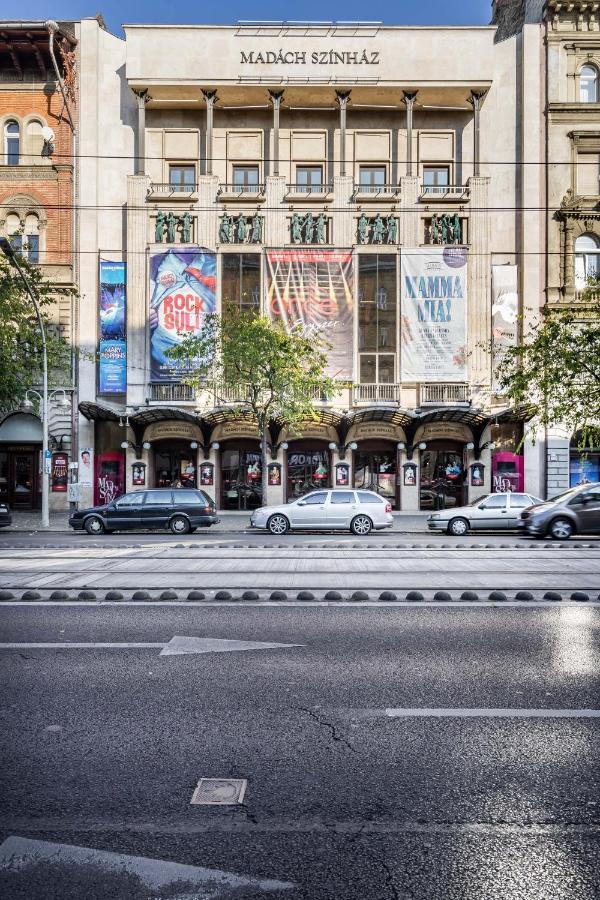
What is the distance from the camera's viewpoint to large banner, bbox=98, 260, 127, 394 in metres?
29.5

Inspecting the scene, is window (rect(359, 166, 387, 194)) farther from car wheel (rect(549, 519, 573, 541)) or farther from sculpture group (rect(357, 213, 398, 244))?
car wheel (rect(549, 519, 573, 541))

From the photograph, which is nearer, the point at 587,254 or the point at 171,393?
the point at 171,393

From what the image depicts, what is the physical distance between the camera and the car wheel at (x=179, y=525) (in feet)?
67.6

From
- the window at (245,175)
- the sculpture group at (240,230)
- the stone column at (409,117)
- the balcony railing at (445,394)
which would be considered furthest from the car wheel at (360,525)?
the window at (245,175)

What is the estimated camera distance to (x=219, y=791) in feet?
12.0

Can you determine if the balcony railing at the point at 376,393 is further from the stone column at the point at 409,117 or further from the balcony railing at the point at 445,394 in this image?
the stone column at the point at 409,117

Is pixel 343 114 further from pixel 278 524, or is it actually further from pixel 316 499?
pixel 278 524

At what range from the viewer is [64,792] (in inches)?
144

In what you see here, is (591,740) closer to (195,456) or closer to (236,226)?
(195,456)

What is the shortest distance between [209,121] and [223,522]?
18.8m

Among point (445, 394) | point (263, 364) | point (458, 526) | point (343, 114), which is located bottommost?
point (458, 526)

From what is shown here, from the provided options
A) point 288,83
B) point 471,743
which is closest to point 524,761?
point 471,743

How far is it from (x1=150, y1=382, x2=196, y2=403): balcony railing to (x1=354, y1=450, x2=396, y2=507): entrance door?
321 inches

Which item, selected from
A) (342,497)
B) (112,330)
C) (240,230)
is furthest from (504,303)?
(112,330)
